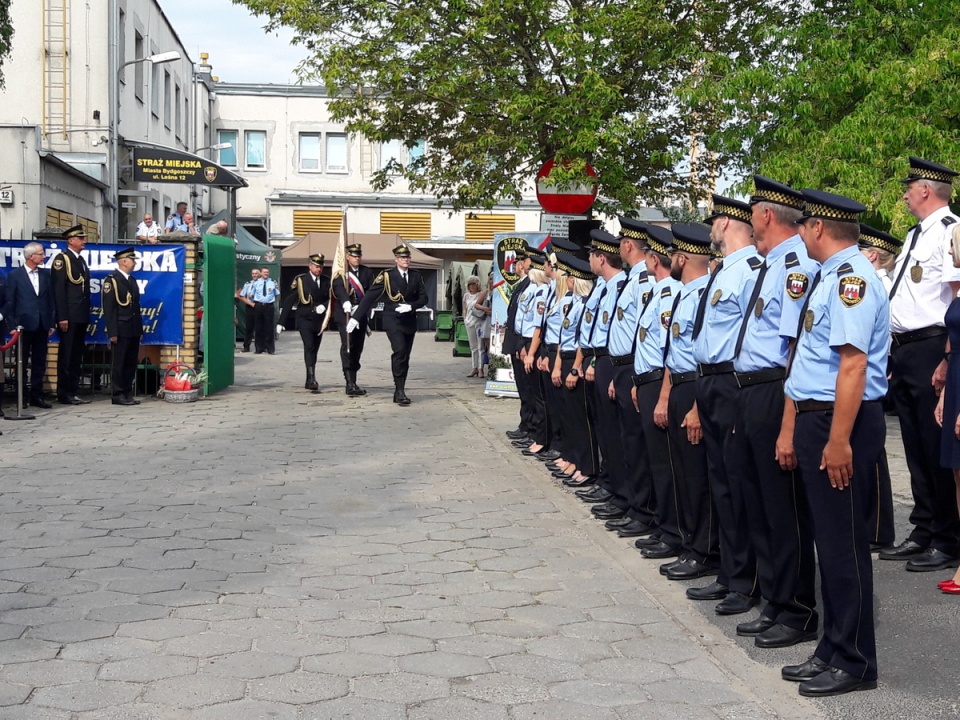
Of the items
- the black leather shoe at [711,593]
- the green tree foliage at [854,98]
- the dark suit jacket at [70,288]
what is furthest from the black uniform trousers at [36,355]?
the black leather shoe at [711,593]

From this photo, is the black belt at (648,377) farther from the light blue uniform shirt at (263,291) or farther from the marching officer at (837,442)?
the light blue uniform shirt at (263,291)

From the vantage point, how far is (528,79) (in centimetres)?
1681

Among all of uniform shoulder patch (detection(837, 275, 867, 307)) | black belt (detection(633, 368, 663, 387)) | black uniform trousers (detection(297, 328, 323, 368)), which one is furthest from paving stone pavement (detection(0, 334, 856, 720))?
black uniform trousers (detection(297, 328, 323, 368))

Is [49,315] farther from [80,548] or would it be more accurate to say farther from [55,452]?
[80,548]

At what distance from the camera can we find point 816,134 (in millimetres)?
12234

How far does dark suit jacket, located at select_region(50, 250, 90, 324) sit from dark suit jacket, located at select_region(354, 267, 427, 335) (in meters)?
3.91

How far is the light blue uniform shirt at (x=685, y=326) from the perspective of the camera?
21.8ft

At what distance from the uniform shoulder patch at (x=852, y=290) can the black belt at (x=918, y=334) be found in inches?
99.8

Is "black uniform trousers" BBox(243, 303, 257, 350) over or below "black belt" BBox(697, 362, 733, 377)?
below

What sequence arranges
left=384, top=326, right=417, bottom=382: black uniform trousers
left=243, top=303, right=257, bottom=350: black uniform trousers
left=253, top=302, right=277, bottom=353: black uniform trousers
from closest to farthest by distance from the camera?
left=384, top=326, right=417, bottom=382: black uniform trousers
left=253, top=302, right=277, bottom=353: black uniform trousers
left=243, top=303, right=257, bottom=350: black uniform trousers

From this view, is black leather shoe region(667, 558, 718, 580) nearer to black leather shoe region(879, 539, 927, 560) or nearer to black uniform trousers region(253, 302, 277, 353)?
black leather shoe region(879, 539, 927, 560)

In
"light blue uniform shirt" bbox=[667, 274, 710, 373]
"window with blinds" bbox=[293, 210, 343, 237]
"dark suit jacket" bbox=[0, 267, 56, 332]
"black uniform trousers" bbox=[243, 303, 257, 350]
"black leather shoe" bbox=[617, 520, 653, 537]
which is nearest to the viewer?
"light blue uniform shirt" bbox=[667, 274, 710, 373]

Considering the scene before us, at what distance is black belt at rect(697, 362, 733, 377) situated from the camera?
5758 millimetres

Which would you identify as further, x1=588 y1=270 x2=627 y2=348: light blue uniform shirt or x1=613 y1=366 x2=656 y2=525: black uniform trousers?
x1=588 y1=270 x2=627 y2=348: light blue uniform shirt
